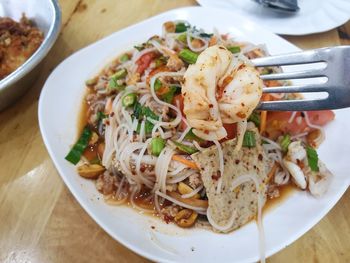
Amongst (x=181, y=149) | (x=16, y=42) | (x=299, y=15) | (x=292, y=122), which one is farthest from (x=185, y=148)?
(x=299, y=15)

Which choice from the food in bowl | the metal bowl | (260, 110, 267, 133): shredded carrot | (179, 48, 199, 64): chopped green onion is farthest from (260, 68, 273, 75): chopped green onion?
the food in bowl

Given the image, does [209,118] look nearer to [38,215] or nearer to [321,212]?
[321,212]

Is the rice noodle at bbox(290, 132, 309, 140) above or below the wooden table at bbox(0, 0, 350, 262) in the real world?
above

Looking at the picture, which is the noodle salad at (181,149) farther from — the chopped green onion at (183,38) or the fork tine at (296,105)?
the fork tine at (296,105)

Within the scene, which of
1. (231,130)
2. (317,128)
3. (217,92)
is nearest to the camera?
(217,92)

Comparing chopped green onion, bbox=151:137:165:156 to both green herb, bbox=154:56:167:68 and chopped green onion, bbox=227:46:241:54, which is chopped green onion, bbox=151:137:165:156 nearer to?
green herb, bbox=154:56:167:68

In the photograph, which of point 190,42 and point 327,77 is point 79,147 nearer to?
point 190,42

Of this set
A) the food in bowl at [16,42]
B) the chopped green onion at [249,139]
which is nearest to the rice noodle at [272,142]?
the chopped green onion at [249,139]
